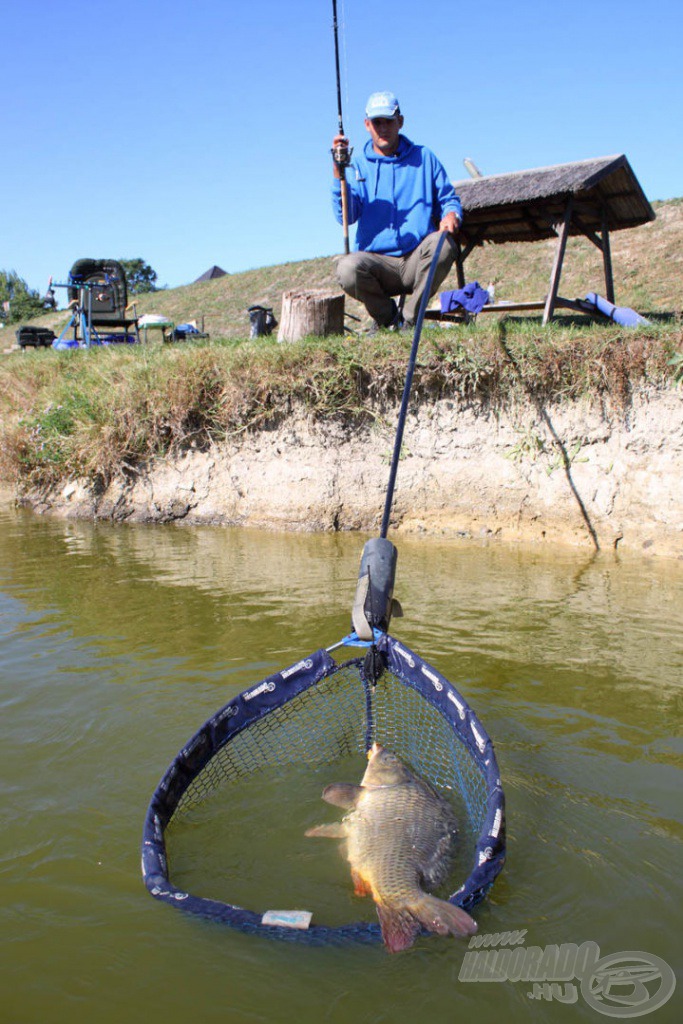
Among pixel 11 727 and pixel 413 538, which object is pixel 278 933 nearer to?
pixel 11 727

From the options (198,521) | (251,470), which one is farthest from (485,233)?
(198,521)

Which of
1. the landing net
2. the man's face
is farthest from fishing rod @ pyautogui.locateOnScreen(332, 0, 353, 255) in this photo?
the landing net

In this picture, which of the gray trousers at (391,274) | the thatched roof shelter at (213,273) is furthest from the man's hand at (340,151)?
the thatched roof shelter at (213,273)

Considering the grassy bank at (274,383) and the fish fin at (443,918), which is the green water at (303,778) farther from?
the grassy bank at (274,383)

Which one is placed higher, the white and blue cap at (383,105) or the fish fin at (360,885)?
the white and blue cap at (383,105)

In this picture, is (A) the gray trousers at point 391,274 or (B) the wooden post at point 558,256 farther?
(B) the wooden post at point 558,256

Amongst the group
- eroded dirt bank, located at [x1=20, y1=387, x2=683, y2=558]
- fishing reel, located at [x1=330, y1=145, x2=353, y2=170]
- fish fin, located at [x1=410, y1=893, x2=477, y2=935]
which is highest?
fishing reel, located at [x1=330, y1=145, x2=353, y2=170]

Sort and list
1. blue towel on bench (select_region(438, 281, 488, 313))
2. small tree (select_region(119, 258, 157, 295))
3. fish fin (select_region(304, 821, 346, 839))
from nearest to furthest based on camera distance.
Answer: fish fin (select_region(304, 821, 346, 839)), blue towel on bench (select_region(438, 281, 488, 313)), small tree (select_region(119, 258, 157, 295))

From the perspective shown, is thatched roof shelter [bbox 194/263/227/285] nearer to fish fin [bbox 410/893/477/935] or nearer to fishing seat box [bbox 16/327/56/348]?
fishing seat box [bbox 16/327/56/348]

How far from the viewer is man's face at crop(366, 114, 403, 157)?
7613 mm

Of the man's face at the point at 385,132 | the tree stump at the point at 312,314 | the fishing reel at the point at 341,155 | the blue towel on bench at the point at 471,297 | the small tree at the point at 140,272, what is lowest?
the tree stump at the point at 312,314

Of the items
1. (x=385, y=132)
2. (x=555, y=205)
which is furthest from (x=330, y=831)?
(x=555, y=205)

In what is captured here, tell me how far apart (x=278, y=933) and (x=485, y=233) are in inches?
379

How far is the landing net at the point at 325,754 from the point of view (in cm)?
229
